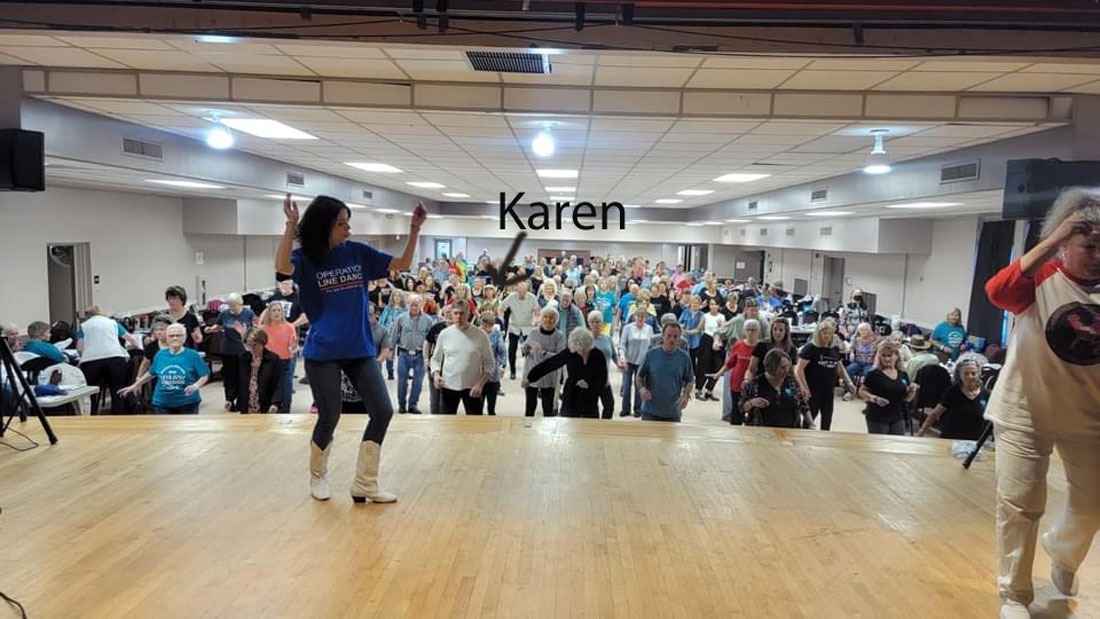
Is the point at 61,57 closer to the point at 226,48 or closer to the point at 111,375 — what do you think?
the point at 226,48

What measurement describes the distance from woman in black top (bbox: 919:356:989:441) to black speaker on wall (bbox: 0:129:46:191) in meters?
7.19

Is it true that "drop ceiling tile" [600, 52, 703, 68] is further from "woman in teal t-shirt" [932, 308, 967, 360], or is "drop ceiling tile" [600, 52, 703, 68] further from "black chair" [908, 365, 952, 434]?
"woman in teal t-shirt" [932, 308, 967, 360]

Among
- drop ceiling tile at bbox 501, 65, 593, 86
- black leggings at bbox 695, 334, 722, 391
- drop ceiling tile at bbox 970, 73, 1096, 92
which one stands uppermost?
drop ceiling tile at bbox 501, 65, 593, 86

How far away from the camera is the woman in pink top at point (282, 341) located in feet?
19.9

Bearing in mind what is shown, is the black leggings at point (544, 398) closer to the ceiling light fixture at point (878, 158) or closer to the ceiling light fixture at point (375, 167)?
the ceiling light fixture at point (878, 158)

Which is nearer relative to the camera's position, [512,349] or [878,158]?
[878,158]

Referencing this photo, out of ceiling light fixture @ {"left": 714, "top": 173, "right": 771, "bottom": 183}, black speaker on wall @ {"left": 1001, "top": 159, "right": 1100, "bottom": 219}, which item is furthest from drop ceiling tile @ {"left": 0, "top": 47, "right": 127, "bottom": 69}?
ceiling light fixture @ {"left": 714, "top": 173, "right": 771, "bottom": 183}

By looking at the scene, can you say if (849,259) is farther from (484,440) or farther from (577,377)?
(484,440)

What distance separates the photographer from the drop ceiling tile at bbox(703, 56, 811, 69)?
392cm

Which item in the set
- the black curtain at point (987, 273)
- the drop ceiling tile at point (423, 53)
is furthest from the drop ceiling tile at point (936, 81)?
the drop ceiling tile at point (423, 53)

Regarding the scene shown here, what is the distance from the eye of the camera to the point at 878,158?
23.4 feet

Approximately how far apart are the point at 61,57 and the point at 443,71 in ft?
8.40

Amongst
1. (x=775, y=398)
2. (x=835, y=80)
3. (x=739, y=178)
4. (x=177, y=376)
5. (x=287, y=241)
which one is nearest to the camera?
(x=287, y=241)

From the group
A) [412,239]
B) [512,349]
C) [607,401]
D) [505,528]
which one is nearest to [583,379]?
[607,401]
